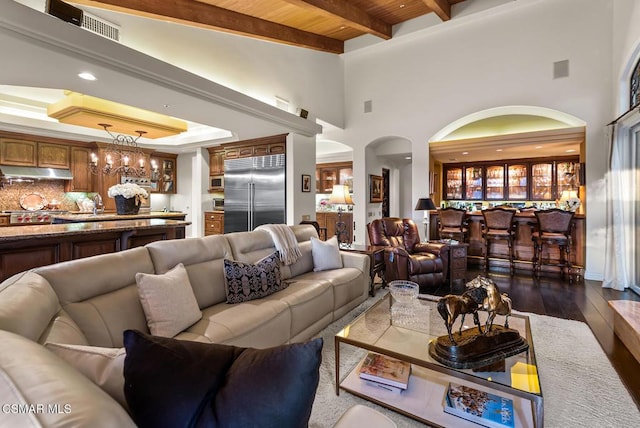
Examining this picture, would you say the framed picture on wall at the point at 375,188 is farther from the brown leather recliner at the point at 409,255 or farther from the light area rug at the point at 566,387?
the light area rug at the point at 566,387

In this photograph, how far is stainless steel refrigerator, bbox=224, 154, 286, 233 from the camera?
5.75m

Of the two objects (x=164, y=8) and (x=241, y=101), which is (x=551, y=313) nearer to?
(x=241, y=101)

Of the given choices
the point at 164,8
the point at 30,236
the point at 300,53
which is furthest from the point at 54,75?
the point at 300,53

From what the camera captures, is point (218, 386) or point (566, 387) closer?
point (218, 386)

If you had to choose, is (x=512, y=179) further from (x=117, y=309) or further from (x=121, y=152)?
(x=121, y=152)

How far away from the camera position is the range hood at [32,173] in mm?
5672

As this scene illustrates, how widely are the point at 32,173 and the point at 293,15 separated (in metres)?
5.76

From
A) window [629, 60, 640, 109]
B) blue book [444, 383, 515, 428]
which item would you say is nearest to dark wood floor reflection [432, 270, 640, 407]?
blue book [444, 383, 515, 428]

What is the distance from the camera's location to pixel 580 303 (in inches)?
146

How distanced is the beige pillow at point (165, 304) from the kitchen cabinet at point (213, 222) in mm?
5376

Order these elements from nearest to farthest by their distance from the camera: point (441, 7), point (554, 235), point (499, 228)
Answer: point (554, 235)
point (441, 7)
point (499, 228)

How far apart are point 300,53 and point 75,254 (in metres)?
4.81

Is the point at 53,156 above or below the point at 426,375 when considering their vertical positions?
above

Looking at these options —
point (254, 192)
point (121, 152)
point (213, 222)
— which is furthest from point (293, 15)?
point (213, 222)
